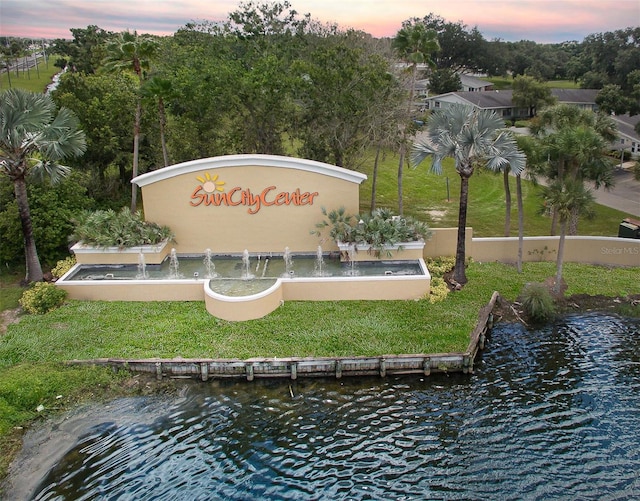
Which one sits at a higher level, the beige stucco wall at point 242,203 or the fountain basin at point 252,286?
the beige stucco wall at point 242,203

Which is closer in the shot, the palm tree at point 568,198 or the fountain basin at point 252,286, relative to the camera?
the fountain basin at point 252,286

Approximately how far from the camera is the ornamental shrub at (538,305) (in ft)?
78.6

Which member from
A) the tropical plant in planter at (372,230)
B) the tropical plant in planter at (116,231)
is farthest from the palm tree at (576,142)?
the tropical plant in planter at (116,231)

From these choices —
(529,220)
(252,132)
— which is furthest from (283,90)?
(529,220)

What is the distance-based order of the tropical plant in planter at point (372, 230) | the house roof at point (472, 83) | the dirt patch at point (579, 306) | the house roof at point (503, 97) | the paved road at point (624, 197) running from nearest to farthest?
1. the dirt patch at point (579, 306)
2. the tropical plant in planter at point (372, 230)
3. the paved road at point (624, 197)
4. the house roof at point (503, 97)
5. the house roof at point (472, 83)

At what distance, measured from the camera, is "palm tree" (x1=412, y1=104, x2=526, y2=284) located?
24156mm

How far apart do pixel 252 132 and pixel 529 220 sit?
18356 mm

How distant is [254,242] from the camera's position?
27.8 meters

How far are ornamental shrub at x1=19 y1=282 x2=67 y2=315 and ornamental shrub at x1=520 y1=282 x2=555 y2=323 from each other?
20.4 meters

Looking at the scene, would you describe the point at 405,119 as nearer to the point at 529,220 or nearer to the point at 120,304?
the point at 529,220

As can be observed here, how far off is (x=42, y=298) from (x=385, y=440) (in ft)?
51.4

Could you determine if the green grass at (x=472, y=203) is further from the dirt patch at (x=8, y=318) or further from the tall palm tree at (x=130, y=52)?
the dirt patch at (x=8, y=318)

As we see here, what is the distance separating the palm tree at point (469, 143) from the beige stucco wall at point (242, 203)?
160 inches

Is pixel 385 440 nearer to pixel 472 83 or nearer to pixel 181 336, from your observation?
pixel 181 336
